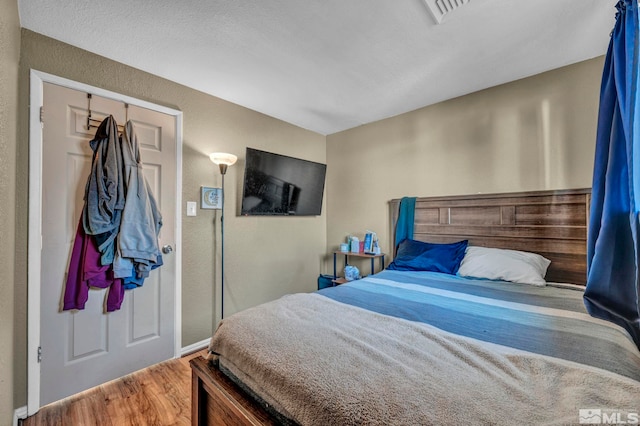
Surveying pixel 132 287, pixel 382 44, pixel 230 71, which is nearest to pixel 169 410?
pixel 132 287

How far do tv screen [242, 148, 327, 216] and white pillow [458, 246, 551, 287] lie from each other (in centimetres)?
193

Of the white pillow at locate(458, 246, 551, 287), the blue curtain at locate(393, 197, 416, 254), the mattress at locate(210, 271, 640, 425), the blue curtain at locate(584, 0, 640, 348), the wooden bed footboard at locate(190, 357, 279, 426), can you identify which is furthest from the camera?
the blue curtain at locate(393, 197, 416, 254)

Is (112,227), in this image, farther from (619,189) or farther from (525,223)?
(525,223)

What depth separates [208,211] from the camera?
2.61 metres

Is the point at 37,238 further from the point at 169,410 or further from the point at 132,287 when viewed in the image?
the point at 169,410

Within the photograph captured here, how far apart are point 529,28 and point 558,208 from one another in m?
1.38

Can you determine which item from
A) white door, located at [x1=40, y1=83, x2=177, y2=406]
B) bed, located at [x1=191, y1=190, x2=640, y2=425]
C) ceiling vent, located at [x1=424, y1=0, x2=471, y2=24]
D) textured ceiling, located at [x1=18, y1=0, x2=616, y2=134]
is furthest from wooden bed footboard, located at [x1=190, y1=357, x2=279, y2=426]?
ceiling vent, located at [x1=424, y1=0, x2=471, y2=24]

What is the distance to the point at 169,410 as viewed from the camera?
5.65ft

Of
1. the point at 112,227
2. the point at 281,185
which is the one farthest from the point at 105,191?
the point at 281,185

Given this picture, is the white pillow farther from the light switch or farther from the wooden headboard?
the light switch

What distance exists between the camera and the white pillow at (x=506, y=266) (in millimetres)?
2051

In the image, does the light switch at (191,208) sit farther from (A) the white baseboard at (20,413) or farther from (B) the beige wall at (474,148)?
(B) the beige wall at (474,148)

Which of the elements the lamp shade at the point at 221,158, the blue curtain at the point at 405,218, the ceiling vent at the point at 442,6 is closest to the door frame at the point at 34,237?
the lamp shade at the point at 221,158

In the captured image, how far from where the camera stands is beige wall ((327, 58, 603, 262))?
2143mm
